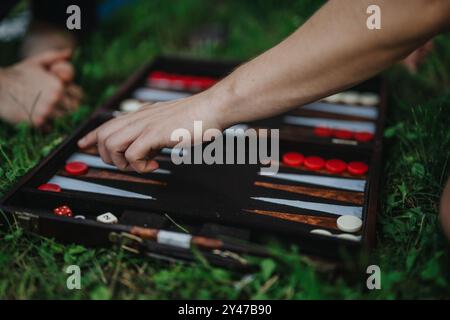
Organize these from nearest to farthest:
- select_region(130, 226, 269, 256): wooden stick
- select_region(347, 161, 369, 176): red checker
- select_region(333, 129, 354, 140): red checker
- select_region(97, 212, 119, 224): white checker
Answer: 1. select_region(130, 226, 269, 256): wooden stick
2. select_region(97, 212, 119, 224): white checker
3. select_region(347, 161, 369, 176): red checker
4. select_region(333, 129, 354, 140): red checker

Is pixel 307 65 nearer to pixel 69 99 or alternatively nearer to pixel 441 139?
pixel 441 139

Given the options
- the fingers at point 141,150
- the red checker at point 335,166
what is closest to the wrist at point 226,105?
the fingers at point 141,150

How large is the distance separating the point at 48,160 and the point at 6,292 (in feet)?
2.32

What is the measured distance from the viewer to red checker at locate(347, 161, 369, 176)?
2418 millimetres

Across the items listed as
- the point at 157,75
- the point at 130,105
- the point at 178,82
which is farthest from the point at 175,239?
the point at 157,75

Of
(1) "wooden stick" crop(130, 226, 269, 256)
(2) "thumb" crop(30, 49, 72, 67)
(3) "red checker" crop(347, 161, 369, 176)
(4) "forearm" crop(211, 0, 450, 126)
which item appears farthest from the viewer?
(2) "thumb" crop(30, 49, 72, 67)

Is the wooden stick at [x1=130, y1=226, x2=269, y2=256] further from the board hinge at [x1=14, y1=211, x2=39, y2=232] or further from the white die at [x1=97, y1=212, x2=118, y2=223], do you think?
the board hinge at [x1=14, y1=211, x2=39, y2=232]

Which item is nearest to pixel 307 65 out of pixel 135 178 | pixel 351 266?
pixel 351 266

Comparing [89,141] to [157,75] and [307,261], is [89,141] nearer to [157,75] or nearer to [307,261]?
[307,261]

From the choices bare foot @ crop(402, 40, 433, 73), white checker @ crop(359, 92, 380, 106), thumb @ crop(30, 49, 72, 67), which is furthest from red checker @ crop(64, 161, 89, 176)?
bare foot @ crop(402, 40, 433, 73)

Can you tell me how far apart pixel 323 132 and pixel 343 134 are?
4.3 inches

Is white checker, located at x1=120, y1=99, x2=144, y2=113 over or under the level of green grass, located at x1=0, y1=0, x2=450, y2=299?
over

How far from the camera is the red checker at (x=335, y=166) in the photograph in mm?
2455

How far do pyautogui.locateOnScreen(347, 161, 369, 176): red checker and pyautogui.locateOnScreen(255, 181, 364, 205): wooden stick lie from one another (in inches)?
4.2
